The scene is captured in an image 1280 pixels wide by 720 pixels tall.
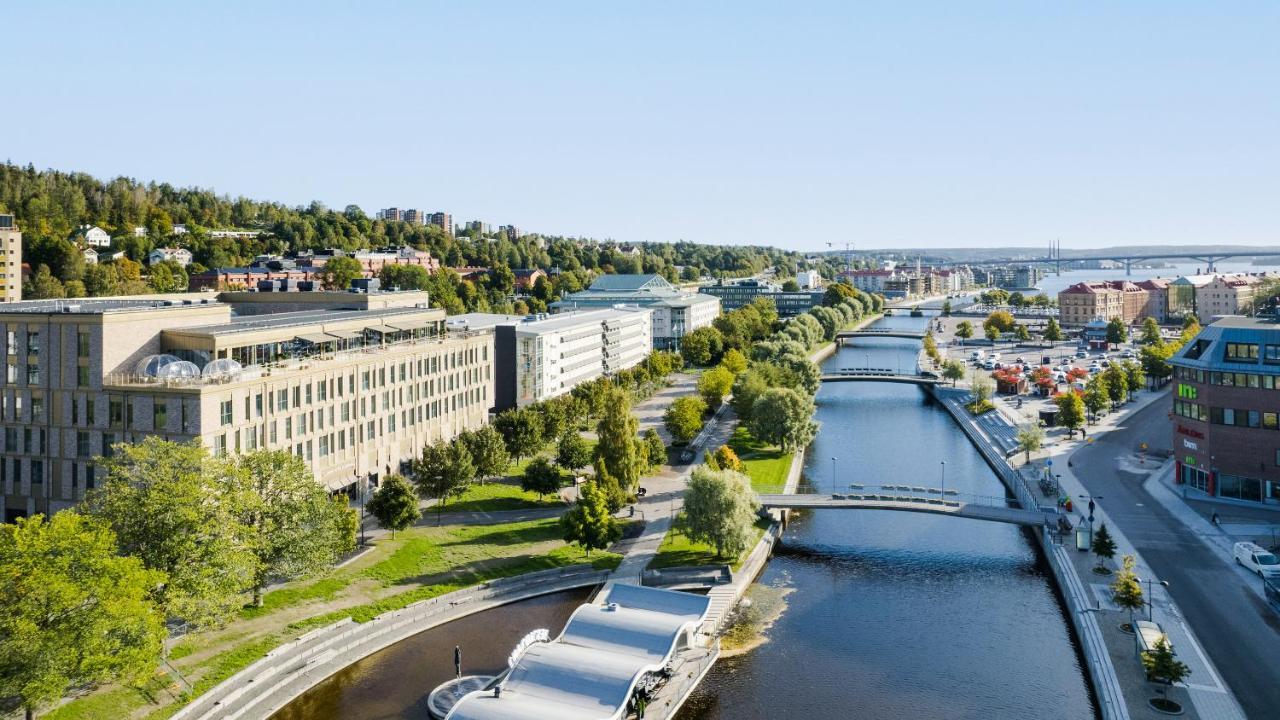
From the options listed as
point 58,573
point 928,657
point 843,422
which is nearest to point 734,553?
point 928,657

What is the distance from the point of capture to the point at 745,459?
78062mm

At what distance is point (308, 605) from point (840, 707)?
2361 cm

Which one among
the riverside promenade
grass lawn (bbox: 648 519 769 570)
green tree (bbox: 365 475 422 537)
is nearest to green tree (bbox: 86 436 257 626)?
green tree (bbox: 365 475 422 537)

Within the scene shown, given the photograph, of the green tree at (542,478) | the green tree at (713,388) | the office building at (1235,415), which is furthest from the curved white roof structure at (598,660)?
the green tree at (713,388)

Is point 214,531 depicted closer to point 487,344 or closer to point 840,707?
point 840,707

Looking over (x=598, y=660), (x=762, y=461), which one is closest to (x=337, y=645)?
(x=598, y=660)

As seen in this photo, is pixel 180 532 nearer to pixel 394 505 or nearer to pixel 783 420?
pixel 394 505

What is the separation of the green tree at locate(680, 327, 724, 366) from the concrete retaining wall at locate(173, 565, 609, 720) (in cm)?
9177

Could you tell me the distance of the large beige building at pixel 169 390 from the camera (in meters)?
48.8

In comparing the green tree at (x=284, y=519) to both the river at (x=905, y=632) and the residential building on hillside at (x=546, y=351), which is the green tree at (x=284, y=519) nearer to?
the river at (x=905, y=632)

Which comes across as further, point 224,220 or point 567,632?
point 224,220

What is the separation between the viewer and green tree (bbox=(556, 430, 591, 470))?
64812 mm

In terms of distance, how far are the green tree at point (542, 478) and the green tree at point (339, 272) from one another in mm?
76572

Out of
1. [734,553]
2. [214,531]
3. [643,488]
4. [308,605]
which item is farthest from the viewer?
[643,488]
